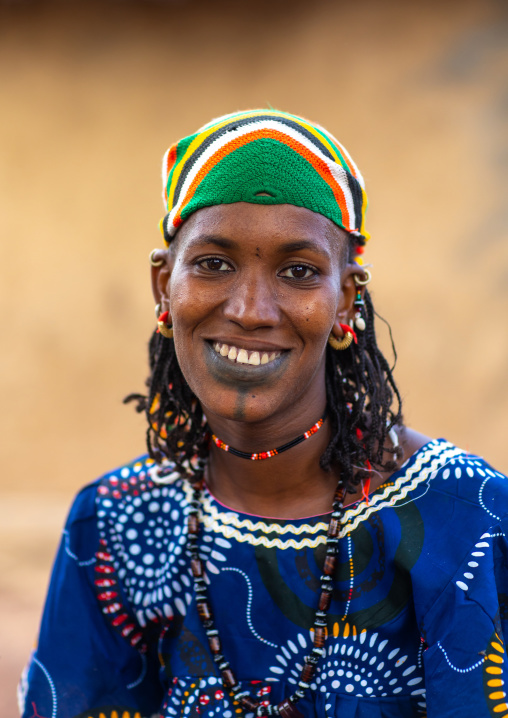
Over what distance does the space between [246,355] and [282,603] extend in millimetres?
678

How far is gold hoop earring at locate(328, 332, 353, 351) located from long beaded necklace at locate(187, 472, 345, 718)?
14.9 inches

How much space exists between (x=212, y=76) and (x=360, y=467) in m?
5.61

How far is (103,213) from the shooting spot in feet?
23.3

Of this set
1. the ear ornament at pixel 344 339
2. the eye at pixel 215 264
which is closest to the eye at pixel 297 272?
the eye at pixel 215 264

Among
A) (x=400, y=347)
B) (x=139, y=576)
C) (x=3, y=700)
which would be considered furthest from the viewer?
(x=400, y=347)

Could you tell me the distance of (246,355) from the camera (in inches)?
72.1

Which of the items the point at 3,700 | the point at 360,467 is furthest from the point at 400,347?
the point at 360,467

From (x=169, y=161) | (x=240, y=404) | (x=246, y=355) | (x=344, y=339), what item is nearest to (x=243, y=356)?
(x=246, y=355)

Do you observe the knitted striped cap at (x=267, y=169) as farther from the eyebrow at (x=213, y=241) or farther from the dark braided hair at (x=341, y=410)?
the dark braided hair at (x=341, y=410)

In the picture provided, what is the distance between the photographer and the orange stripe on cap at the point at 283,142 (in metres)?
1.85

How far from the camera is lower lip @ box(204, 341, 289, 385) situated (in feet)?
6.02

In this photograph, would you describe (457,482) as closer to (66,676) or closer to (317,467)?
(317,467)

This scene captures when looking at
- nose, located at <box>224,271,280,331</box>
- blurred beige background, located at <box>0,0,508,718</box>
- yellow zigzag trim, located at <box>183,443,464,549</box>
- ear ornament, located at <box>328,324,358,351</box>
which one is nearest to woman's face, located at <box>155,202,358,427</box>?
nose, located at <box>224,271,280,331</box>

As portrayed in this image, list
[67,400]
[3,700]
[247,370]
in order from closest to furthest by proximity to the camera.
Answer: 1. [247,370]
2. [3,700]
3. [67,400]
